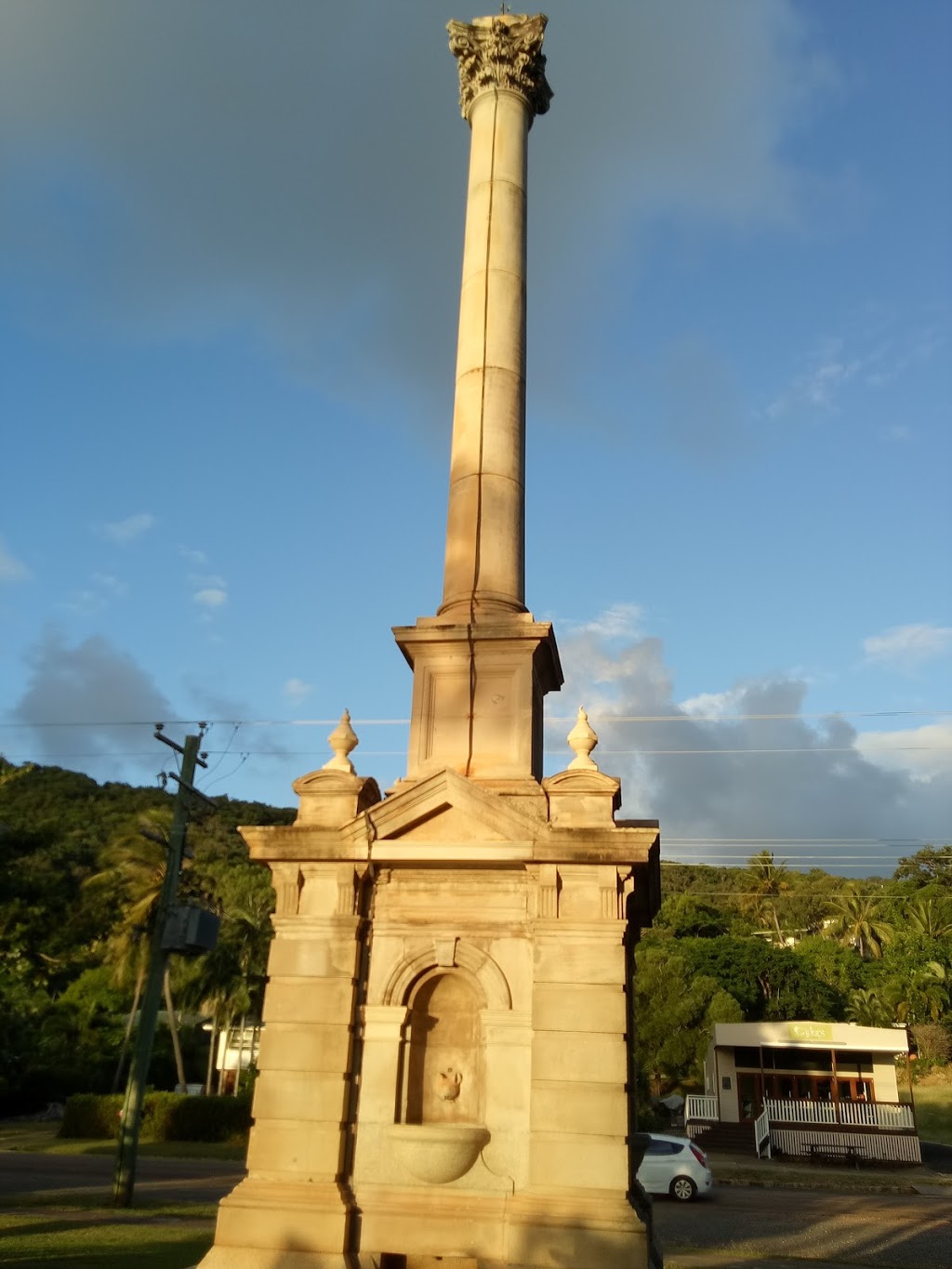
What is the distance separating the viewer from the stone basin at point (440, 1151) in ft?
31.9

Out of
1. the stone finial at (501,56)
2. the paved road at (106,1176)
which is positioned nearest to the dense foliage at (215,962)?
the paved road at (106,1176)

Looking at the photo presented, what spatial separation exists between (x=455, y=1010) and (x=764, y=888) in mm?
93846

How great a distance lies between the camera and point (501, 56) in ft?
54.2

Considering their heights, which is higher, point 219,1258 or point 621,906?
point 621,906

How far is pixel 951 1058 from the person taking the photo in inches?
2377

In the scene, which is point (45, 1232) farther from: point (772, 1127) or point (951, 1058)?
point (951, 1058)

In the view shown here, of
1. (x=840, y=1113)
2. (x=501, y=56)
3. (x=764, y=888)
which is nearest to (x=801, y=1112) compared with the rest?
(x=840, y=1113)

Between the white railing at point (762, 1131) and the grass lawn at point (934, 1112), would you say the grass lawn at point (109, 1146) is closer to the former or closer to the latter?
the white railing at point (762, 1131)

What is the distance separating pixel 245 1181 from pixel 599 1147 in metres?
3.28

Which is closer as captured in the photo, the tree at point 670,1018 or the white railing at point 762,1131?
the white railing at point 762,1131

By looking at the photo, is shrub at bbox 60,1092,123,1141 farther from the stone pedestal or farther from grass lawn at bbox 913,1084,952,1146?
grass lawn at bbox 913,1084,952,1146

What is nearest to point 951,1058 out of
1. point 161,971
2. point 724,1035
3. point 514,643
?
point 724,1035

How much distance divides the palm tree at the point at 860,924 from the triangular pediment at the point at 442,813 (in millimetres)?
78810

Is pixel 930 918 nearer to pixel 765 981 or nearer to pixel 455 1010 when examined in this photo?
pixel 765 981
